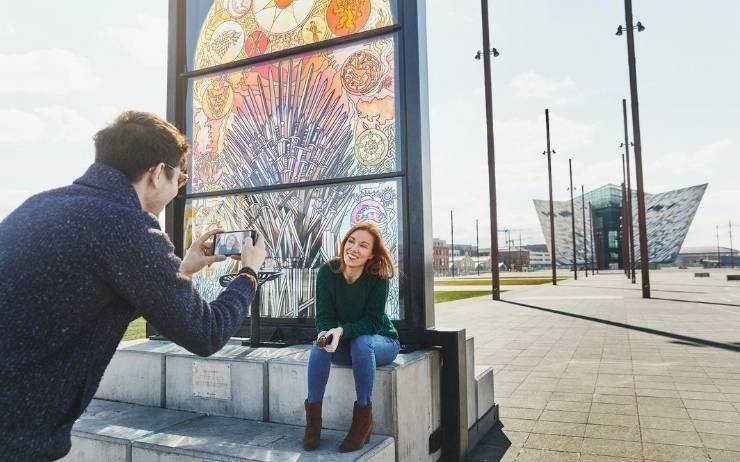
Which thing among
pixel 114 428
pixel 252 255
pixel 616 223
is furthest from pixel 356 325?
pixel 616 223

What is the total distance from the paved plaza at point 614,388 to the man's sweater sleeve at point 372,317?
60.8 inches

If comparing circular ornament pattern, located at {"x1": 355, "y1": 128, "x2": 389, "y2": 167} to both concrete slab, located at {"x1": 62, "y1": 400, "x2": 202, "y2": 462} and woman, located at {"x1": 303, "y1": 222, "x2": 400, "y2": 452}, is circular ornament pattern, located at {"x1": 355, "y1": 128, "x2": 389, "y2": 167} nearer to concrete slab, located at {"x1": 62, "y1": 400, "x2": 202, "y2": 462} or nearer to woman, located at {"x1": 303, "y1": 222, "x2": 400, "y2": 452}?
woman, located at {"x1": 303, "y1": 222, "x2": 400, "y2": 452}

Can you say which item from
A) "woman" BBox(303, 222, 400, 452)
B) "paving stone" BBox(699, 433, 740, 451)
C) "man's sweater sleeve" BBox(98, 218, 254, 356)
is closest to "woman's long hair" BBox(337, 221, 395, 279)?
"woman" BBox(303, 222, 400, 452)

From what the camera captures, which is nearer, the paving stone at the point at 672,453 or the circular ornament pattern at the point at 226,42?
the paving stone at the point at 672,453

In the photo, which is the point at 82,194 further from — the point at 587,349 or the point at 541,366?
the point at 587,349

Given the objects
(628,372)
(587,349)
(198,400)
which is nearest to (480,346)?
(587,349)

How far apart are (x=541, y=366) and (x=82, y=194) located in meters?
6.81

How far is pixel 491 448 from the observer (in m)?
4.03

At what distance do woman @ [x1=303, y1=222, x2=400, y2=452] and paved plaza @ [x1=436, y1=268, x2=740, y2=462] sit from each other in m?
1.50

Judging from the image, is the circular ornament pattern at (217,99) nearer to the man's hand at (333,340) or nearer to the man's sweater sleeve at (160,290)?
the man's hand at (333,340)

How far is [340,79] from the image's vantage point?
4.43m

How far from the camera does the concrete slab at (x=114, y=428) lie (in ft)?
9.55

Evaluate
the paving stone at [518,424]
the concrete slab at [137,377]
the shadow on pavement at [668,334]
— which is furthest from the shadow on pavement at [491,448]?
the shadow on pavement at [668,334]

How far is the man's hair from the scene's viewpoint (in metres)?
1.57
